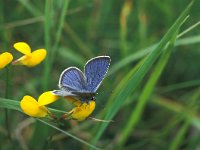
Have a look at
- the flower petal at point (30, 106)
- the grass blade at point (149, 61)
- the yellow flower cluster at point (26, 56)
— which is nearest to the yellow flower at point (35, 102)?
the flower petal at point (30, 106)

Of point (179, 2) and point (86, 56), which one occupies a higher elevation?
point (179, 2)

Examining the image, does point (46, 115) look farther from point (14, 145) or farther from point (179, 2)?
point (179, 2)

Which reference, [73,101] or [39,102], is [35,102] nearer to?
[39,102]

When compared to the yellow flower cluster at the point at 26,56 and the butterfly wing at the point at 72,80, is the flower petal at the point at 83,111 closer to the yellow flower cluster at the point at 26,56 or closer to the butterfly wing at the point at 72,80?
the butterfly wing at the point at 72,80

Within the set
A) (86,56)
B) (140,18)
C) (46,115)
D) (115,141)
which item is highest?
(140,18)

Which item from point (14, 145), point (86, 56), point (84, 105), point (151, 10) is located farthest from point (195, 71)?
point (84, 105)

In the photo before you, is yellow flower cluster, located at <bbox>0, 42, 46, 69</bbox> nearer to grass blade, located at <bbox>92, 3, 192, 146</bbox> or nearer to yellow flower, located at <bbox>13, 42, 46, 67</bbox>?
yellow flower, located at <bbox>13, 42, 46, 67</bbox>

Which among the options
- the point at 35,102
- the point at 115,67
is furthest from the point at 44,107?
the point at 115,67
